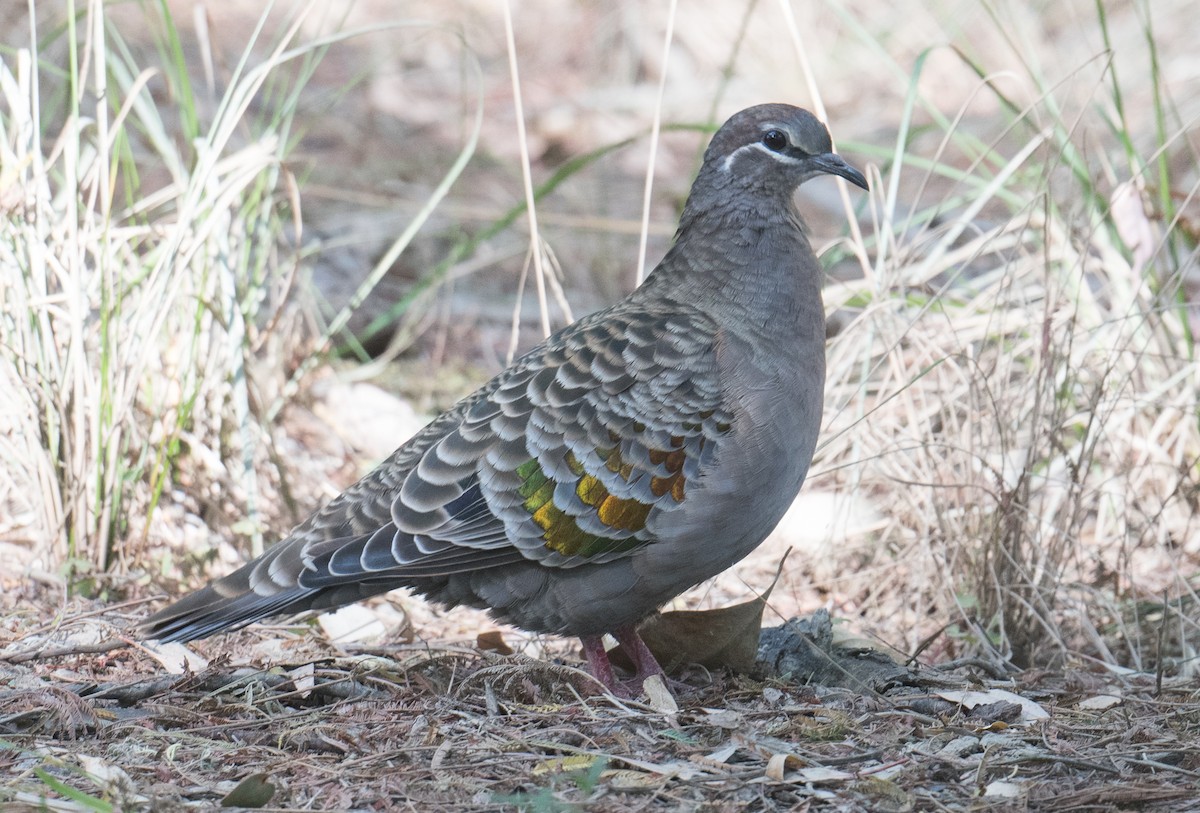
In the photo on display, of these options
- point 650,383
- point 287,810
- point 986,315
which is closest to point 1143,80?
point 986,315

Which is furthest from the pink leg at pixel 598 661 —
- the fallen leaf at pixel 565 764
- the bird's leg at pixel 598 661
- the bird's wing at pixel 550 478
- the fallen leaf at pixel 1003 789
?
the fallen leaf at pixel 1003 789

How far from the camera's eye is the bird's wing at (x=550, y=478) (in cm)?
337

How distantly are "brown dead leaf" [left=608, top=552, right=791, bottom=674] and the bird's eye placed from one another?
49.1 inches

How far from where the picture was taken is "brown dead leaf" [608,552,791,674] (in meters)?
3.42

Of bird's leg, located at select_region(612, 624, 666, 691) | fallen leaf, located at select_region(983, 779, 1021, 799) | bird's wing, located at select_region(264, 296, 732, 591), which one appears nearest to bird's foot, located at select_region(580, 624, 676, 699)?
bird's leg, located at select_region(612, 624, 666, 691)

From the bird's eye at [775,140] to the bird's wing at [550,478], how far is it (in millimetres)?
659

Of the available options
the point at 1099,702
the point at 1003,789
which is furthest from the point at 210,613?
the point at 1099,702

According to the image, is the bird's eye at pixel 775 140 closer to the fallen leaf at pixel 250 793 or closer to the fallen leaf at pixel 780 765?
the fallen leaf at pixel 780 765

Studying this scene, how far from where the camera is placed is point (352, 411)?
601 cm

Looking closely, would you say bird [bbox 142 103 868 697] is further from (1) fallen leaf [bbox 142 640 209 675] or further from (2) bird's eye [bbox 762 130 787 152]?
(2) bird's eye [bbox 762 130 787 152]

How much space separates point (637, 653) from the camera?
3623mm

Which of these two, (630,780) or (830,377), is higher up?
(830,377)

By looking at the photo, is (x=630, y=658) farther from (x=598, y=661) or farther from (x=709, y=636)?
(x=709, y=636)

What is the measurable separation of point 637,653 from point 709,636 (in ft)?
0.74
